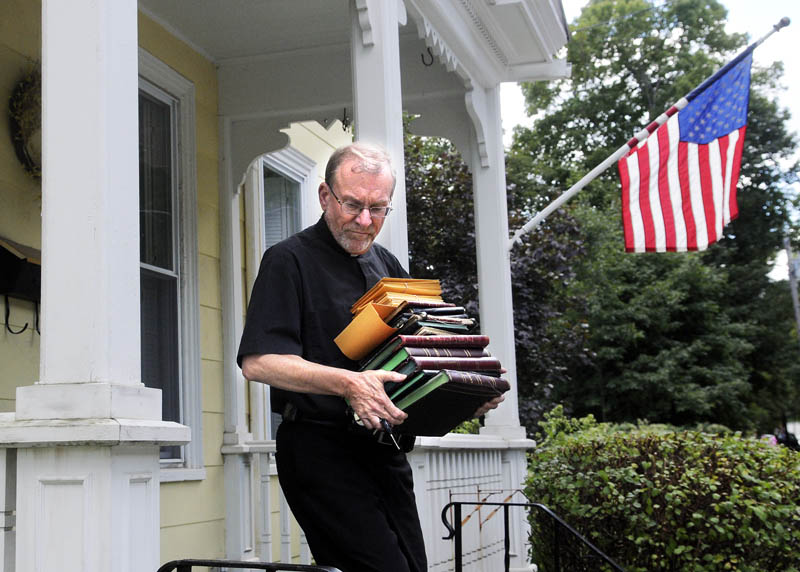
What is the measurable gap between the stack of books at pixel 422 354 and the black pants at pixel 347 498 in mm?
185

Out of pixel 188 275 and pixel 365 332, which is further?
pixel 188 275

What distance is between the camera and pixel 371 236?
2.87 metres

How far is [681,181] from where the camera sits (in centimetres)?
853

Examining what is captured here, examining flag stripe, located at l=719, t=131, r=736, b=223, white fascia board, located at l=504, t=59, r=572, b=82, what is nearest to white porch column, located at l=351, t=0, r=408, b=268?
white fascia board, located at l=504, t=59, r=572, b=82

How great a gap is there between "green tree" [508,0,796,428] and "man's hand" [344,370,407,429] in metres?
21.5

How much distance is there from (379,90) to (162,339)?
2319 millimetres

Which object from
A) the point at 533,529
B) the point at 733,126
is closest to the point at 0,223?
the point at 533,529

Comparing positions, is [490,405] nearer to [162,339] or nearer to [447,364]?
[447,364]

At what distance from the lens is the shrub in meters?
5.92

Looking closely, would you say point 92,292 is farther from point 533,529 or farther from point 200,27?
point 533,529

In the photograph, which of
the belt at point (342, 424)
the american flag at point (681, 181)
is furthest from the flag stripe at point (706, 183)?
the belt at point (342, 424)

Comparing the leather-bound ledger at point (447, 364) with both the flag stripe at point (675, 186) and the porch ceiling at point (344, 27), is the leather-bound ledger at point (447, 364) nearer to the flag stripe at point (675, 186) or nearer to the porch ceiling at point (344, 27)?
the porch ceiling at point (344, 27)

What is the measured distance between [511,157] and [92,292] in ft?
92.8

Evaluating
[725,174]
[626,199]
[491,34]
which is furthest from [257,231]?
[725,174]
